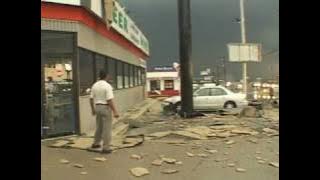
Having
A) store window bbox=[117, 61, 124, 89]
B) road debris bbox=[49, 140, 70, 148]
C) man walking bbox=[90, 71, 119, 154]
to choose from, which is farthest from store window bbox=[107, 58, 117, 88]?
man walking bbox=[90, 71, 119, 154]

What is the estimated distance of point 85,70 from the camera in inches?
619

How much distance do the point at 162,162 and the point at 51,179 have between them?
7.80ft

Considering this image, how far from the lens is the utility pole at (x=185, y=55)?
20344mm

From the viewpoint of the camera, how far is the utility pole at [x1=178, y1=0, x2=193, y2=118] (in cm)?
2034

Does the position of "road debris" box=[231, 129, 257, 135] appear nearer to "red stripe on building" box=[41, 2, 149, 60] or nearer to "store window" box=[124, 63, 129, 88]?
"red stripe on building" box=[41, 2, 149, 60]

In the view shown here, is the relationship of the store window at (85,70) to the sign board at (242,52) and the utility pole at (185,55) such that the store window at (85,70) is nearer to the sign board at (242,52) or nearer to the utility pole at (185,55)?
the utility pole at (185,55)

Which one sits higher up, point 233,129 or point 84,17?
point 84,17

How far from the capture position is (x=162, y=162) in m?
10.6

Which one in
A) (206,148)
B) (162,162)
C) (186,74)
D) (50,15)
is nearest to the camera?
(162,162)

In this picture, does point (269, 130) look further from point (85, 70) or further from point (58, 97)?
point (58, 97)
